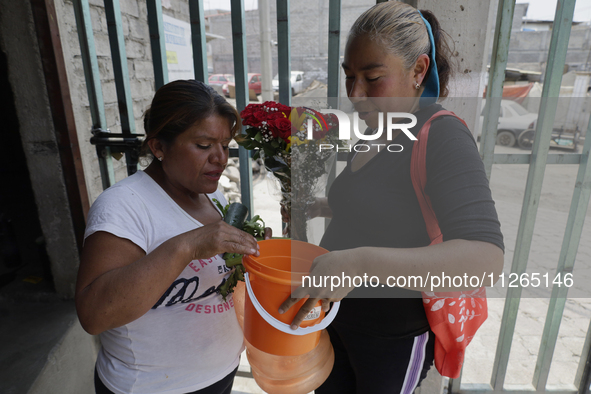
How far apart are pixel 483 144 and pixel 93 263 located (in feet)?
5.89

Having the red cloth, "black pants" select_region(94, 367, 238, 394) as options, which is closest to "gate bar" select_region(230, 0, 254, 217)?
"black pants" select_region(94, 367, 238, 394)

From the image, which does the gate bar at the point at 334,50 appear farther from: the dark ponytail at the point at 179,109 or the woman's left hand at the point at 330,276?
the woman's left hand at the point at 330,276

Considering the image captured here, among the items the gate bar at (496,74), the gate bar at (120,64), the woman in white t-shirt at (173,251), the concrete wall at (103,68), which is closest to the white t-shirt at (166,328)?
the woman in white t-shirt at (173,251)

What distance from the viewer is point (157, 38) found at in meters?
1.81

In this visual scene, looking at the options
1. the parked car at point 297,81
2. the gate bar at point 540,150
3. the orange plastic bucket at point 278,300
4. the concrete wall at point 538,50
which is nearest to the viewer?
the orange plastic bucket at point 278,300

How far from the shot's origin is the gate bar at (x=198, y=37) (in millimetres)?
1765

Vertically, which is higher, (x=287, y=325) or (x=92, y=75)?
(x=92, y=75)

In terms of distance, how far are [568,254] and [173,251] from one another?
209 centimetres

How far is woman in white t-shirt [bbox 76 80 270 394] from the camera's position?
3.47 feet

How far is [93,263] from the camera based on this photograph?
1.05m

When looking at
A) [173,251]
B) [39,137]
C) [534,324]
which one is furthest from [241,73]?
[534,324]

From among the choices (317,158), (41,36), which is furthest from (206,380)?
(41,36)

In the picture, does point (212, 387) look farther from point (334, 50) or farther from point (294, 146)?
point (334, 50)

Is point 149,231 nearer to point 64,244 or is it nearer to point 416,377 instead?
point 416,377
